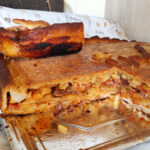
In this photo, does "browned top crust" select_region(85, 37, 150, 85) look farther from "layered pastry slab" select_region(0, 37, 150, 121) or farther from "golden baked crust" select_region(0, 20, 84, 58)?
"golden baked crust" select_region(0, 20, 84, 58)

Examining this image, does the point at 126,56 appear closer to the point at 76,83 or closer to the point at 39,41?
the point at 76,83

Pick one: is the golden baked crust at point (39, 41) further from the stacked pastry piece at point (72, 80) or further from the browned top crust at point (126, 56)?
the browned top crust at point (126, 56)

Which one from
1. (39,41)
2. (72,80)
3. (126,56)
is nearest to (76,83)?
(72,80)

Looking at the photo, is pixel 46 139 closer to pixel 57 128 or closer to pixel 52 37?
pixel 57 128

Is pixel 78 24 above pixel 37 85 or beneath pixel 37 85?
above

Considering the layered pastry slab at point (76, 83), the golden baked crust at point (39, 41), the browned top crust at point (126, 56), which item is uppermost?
the golden baked crust at point (39, 41)

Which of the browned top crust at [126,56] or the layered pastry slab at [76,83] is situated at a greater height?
the browned top crust at [126,56]

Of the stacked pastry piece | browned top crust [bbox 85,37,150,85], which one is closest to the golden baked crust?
the stacked pastry piece

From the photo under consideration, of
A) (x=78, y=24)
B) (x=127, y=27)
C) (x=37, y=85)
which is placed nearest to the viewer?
(x=37, y=85)

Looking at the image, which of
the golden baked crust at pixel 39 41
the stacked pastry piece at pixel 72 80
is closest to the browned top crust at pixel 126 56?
the stacked pastry piece at pixel 72 80

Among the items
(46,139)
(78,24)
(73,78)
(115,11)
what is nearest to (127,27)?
(115,11)
